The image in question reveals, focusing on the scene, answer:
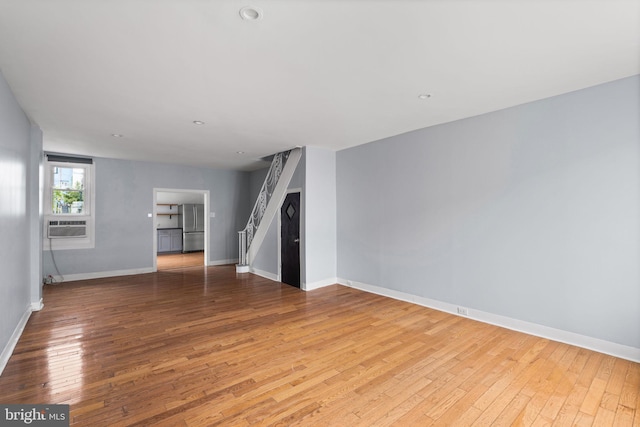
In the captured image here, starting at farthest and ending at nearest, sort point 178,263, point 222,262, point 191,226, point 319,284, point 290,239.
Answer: point 191,226
point 178,263
point 222,262
point 290,239
point 319,284

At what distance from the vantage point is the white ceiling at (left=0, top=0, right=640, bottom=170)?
1.91 m

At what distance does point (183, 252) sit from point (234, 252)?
370 cm

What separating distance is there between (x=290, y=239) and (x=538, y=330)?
417cm

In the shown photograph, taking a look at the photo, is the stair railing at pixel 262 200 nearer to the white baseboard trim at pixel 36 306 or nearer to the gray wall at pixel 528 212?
the gray wall at pixel 528 212

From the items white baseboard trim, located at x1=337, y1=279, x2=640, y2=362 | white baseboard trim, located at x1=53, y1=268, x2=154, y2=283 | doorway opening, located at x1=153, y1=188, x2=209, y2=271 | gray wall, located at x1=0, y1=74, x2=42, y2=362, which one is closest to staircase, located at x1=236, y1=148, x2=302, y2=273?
white baseboard trim, located at x1=53, y1=268, x2=154, y2=283

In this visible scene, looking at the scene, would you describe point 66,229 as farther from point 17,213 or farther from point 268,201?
point 268,201

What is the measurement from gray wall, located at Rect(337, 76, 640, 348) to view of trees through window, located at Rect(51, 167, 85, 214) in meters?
6.66

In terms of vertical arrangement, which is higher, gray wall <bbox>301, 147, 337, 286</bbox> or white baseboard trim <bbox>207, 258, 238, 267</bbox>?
gray wall <bbox>301, 147, 337, 286</bbox>

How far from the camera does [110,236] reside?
22.5 ft

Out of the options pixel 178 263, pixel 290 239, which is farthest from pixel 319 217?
pixel 178 263

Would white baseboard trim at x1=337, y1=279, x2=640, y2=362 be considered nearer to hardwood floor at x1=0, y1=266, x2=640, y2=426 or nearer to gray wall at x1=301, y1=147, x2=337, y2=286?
hardwood floor at x1=0, y1=266, x2=640, y2=426

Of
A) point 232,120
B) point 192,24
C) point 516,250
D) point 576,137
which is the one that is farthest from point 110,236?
point 576,137

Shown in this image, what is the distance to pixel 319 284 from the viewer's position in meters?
5.71

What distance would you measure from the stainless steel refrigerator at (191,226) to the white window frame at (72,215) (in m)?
4.72
